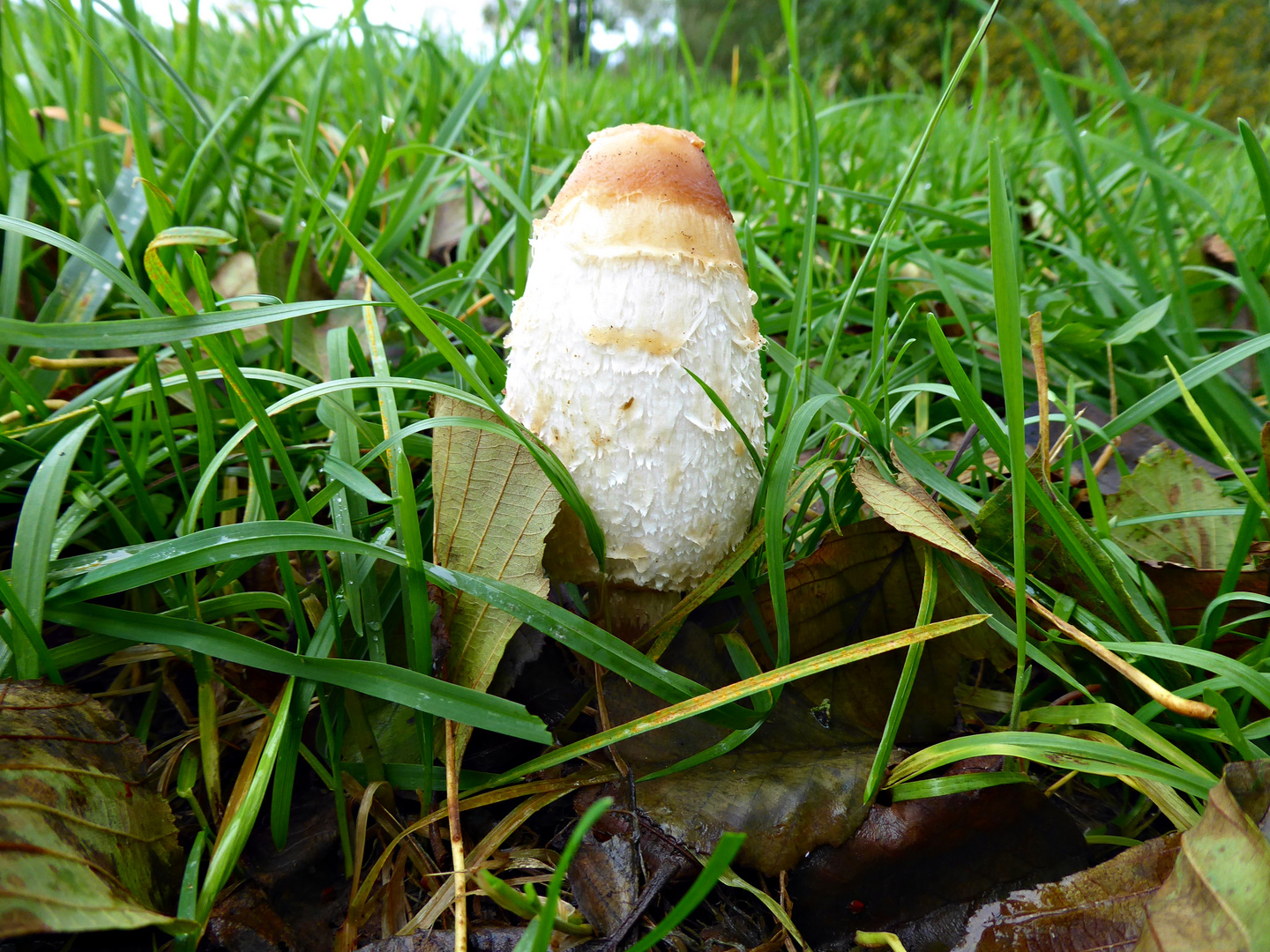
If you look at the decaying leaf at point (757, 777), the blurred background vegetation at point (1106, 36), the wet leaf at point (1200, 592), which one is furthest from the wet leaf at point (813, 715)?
the blurred background vegetation at point (1106, 36)

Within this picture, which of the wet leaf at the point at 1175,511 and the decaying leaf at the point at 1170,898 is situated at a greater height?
the wet leaf at the point at 1175,511

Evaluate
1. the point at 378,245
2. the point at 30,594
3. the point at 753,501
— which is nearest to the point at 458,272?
the point at 378,245

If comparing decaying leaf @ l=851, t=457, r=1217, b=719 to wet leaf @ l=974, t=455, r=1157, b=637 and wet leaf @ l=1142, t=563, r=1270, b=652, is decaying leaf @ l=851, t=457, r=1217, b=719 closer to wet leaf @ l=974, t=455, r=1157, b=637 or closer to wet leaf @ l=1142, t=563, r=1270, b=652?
wet leaf @ l=974, t=455, r=1157, b=637

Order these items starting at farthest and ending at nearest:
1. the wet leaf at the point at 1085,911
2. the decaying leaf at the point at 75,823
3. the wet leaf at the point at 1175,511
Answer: the wet leaf at the point at 1175,511, the wet leaf at the point at 1085,911, the decaying leaf at the point at 75,823

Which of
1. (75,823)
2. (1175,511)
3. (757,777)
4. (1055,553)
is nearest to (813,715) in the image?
(757,777)

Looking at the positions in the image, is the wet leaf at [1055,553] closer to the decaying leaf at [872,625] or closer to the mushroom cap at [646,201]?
the decaying leaf at [872,625]

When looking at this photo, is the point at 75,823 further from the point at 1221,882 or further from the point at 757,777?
the point at 1221,882

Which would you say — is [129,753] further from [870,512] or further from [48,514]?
[870,512]
